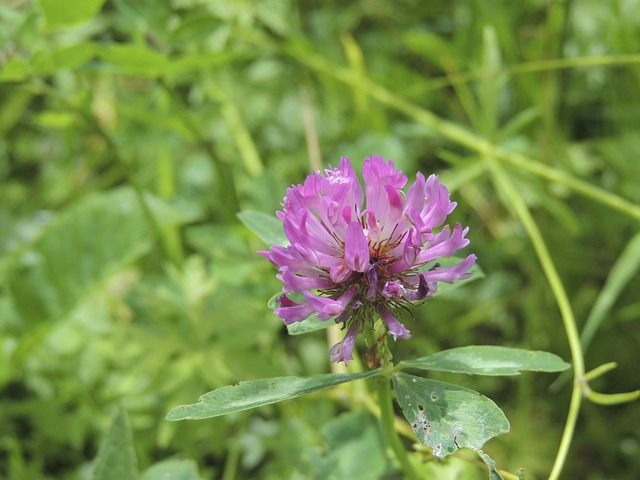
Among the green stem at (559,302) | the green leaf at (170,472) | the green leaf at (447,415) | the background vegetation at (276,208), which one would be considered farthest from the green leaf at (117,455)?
the green stem at (559,302)

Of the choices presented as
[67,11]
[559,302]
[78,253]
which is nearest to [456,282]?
[559,302]

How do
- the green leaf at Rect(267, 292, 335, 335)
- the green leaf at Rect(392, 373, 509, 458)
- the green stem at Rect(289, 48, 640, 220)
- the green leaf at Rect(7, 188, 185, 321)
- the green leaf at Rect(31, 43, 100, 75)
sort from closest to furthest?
1. the green leaf at Rect(392, 373, 509, 458)
2. the green leaf at Rect(267, 292, 335, 335)
3. the green leaf at Rect(31, 43, 100, 75)
4. the green stem at Rect(289, 48, 640, 220)
5. the green leaf at Rect(7, 188, 185, 321)

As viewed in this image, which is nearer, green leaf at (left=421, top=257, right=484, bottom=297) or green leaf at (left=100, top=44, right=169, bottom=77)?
green leaf at (left=421, top=257, right=484, bottom=297)

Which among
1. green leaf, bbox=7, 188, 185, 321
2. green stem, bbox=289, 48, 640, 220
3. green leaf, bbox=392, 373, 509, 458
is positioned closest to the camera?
green leaf, bbox=392, 373, 509, 458

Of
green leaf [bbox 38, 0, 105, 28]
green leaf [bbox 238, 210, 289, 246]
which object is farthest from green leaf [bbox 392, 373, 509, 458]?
green leaf [bbox 38, 0, 105, 28]

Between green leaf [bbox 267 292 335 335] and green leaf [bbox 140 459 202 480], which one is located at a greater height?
green leaf [bbox 267 292 335 335]

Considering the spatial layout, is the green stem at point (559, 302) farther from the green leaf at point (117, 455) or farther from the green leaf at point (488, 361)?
the green leaf at point (117, 455)

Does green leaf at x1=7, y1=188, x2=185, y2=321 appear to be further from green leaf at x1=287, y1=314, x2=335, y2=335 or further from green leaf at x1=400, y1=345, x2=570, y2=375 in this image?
green leaf at x1=400, y1=345, x2=570, y2=375

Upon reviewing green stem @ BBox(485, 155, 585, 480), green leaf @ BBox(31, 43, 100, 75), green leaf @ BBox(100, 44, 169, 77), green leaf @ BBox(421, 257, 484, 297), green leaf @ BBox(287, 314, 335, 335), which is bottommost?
green stem @ BBox(485, 155, 585, 480)
